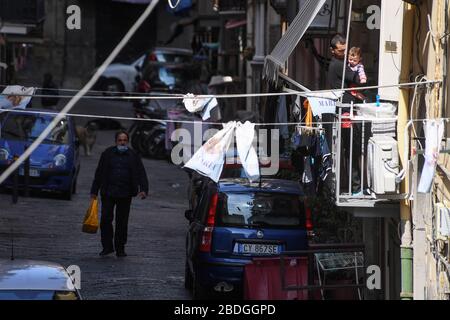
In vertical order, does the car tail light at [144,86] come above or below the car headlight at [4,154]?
above

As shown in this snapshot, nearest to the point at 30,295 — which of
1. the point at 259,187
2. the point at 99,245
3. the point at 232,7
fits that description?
the point at 259,187

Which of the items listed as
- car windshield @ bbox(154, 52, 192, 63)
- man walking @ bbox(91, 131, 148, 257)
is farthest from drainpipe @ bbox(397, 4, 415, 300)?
car windshield @ bbox(154, 52, 192, 63)

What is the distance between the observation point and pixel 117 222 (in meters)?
19.8

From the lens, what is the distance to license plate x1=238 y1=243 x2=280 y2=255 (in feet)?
54.8

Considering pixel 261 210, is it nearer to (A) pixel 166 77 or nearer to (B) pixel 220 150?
(B) pixel 220 150

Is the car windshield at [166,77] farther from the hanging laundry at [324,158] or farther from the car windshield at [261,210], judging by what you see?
the car windshield at [261,210]

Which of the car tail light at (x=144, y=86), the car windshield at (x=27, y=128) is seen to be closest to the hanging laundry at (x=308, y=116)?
the car windshield at (x=27, y=128)

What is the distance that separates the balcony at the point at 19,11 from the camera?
33131 mm

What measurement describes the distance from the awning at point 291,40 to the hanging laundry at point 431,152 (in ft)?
15.2

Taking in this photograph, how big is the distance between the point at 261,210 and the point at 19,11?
18.5 meters

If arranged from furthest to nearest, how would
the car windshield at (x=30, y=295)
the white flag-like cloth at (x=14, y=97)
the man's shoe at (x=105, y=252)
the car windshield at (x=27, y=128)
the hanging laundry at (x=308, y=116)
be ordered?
the car windshield at (x=27, y=128)
the man's shoe at (x=105, y=252)
the hanging laundry at (x=308, y=116)
the white flag-like cloth at (x=14, y=97)
the car windshield at (x=30, y=295)

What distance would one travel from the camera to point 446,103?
12641mm

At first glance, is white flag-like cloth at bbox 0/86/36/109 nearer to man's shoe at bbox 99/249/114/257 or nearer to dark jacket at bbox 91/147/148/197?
dark jacket at bbox 91/147/148/197

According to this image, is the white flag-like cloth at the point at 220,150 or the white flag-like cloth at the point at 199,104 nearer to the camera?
the white flag-like cloth at the point at 220,150
